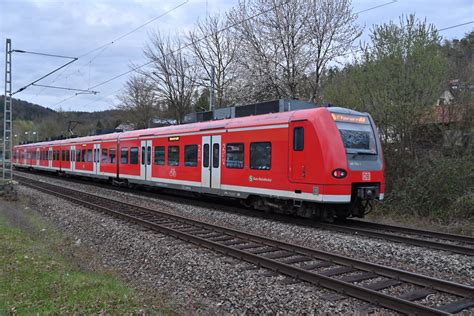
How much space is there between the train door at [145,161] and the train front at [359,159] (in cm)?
986

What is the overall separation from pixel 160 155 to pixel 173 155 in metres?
1.23

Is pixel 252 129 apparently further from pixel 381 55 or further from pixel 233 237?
pixel 381 55

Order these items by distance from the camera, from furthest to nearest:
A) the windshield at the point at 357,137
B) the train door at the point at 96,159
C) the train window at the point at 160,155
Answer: the train door at the point at 96,159
the train window at the point at 160,155
the windshield at the point at 357,137

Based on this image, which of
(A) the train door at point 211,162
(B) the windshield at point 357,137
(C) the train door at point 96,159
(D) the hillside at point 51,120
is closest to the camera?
(B) the windshield at point 357,137

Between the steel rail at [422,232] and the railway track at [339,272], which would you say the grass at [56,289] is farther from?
the steel rail at [422,232]

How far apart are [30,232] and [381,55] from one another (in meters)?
12.8

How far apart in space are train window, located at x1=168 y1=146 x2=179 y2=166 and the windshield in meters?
7.61

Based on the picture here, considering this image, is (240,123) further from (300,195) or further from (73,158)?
(73,158)

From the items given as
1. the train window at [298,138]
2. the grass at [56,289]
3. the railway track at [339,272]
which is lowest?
the grass at [56,289]

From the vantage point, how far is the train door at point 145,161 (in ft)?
63.4

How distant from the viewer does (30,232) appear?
11750mm

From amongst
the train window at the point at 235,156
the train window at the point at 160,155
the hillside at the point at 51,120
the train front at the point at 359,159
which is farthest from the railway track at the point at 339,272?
Result: the hillside at the point at 51,120

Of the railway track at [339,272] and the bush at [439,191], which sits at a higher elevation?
the bush at [439,191]

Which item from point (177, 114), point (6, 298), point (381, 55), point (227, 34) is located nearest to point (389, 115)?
point (381, 55)
